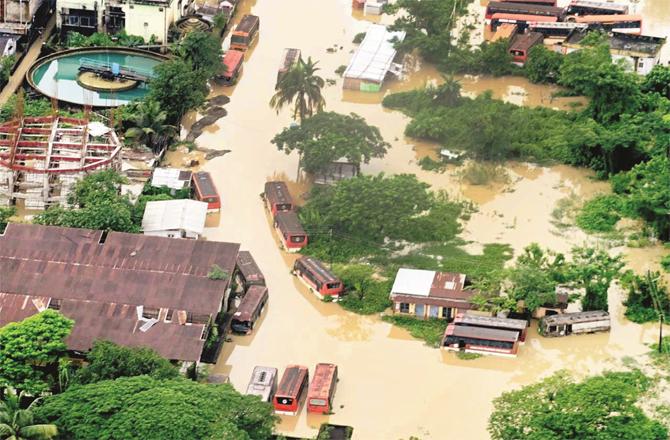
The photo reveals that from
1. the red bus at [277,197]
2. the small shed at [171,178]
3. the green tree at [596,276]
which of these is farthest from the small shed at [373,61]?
the green tree at [596,276]

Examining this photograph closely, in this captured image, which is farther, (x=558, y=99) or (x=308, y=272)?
(x=558, y=99)

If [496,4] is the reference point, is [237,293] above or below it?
below

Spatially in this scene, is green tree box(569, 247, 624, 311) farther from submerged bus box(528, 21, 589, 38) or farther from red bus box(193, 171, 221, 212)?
submerged bus box(528, 21, 589, 38)

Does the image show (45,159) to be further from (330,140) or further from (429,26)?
(429,26)

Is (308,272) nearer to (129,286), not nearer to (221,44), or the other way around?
(129,286)

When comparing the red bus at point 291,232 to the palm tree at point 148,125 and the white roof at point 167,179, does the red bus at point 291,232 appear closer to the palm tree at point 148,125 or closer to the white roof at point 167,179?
the white roof at point 167,179

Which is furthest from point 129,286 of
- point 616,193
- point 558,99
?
point 558,99

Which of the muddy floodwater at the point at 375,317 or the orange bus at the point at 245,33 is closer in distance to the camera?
the muddy floodwater at the point at 375,317
